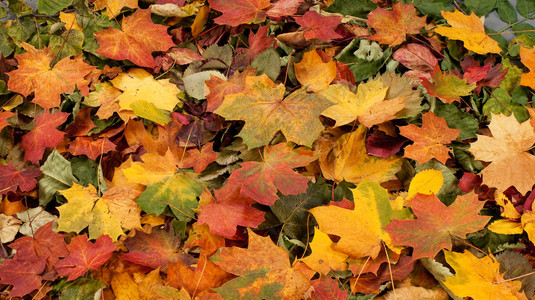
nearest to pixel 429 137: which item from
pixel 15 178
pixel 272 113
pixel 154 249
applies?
pixel 272 113

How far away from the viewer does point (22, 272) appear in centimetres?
107

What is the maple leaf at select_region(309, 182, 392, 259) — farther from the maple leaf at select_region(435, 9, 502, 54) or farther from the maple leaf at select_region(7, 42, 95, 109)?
the maple leaf at select_region(7, 42, 95, 109)

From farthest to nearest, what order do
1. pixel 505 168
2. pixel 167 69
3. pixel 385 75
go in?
pixel 167 69, pixel 385 75, pixel 505 168

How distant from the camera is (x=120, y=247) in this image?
44.1 inches

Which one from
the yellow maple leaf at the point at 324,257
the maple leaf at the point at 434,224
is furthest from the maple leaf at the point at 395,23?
the yellow maple leaf at the point at 324,257

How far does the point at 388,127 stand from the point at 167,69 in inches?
28.3

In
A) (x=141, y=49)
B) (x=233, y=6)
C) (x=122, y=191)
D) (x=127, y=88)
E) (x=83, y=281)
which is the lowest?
(x=83, y=281)

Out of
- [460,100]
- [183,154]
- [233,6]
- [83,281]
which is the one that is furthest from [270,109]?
[83,281]

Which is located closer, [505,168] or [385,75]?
[505,168]

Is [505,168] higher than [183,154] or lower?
higher

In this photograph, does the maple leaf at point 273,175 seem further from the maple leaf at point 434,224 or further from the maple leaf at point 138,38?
the maple leaf at point 138,38

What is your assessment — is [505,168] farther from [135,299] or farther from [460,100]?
[135,299]

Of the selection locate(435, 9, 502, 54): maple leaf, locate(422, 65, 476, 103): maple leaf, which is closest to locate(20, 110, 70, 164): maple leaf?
locate(422, 65, 476, 103): maple leaf

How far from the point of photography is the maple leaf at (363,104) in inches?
41.9
